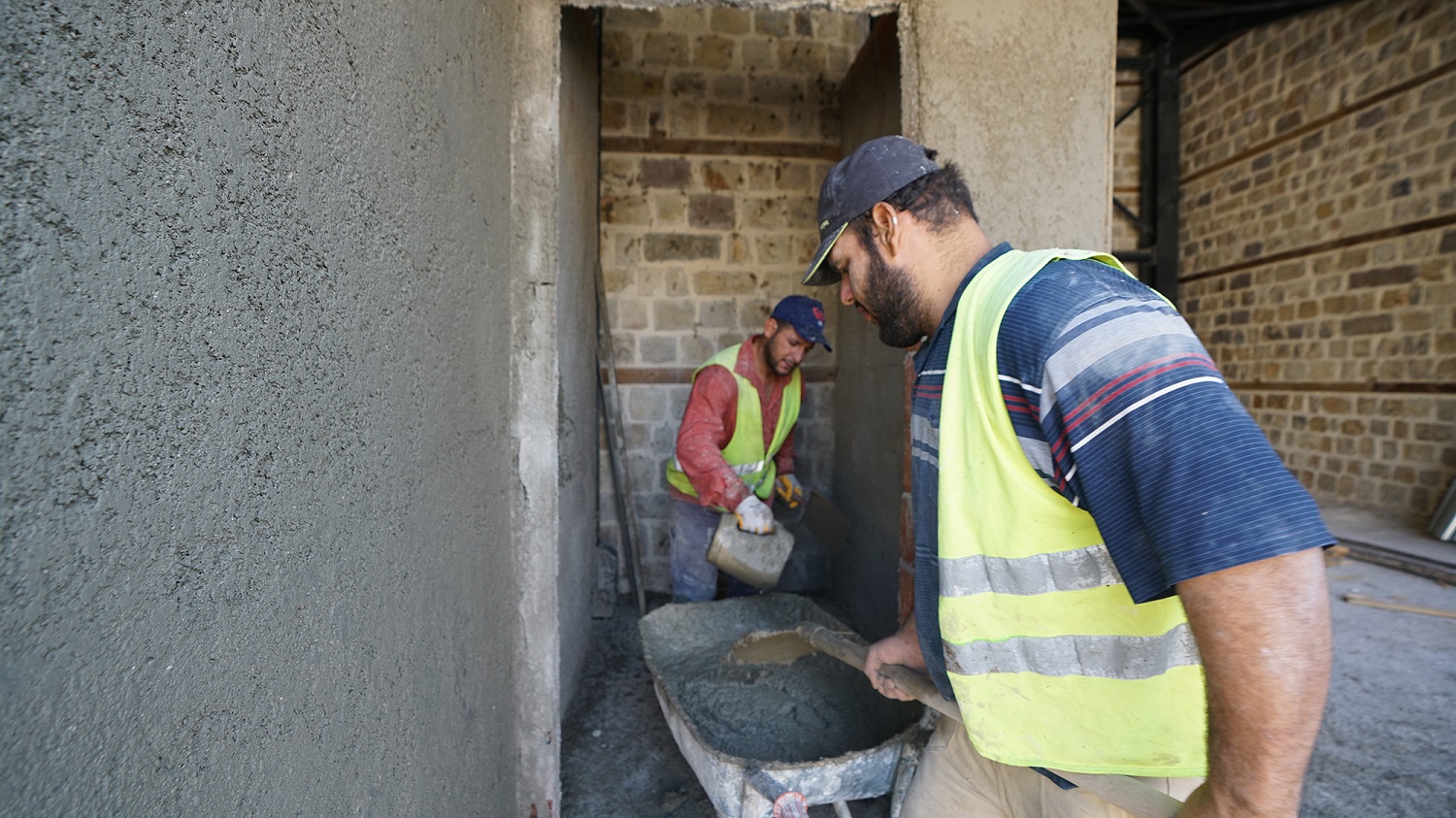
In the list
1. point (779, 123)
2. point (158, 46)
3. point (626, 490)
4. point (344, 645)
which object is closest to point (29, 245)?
point (158, 46)

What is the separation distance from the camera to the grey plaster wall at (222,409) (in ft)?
1.65

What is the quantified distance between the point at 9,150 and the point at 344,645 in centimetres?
71

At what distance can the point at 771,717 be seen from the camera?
2.51 metres

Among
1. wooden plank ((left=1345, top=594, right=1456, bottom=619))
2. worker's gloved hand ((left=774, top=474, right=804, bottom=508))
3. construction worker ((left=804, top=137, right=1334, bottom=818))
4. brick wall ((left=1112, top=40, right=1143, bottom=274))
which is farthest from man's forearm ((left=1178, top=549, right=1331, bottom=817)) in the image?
brick wall ((left=1112, top=40, right=1143, bottom=274))

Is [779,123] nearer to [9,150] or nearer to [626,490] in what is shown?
[626,490]

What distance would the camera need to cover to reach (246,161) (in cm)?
76

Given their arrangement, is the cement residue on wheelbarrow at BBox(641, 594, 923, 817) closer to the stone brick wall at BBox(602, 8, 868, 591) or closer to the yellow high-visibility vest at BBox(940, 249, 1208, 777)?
the yellow high-visibility vest at BBox(940, 249, 1208, 777)

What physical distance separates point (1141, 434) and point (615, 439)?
12.6 feet

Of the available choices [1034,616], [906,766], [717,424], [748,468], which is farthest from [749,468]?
[1034,616]

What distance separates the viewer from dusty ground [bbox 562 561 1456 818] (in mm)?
2623

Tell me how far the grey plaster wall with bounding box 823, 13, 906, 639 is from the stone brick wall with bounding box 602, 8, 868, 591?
1.15 feet

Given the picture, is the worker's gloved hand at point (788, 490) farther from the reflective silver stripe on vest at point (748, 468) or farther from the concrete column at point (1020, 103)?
the concrete column at point (1020, 103)

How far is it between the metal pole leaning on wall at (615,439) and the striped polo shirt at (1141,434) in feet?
11.7

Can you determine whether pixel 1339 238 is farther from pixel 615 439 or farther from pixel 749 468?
pixel 615 439
